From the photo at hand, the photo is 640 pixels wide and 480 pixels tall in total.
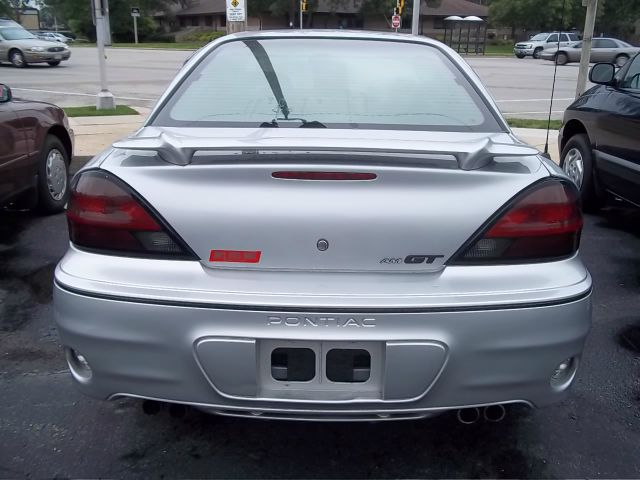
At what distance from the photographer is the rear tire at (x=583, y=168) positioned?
596cm

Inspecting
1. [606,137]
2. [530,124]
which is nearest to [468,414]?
[606,137]

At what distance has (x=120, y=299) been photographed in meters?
2.09

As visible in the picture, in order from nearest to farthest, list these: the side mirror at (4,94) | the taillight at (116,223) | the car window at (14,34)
→ the taillight at (116,223) → the side mirror at (4,94) → the car window at (14,34)

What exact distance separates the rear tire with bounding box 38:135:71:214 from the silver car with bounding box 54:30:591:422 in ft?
12.5

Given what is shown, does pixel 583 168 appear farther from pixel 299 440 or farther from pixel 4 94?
pixel 4 94

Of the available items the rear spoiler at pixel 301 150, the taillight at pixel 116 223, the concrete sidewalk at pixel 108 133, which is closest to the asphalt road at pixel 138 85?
the concrete sidewalk at pixel 108 133

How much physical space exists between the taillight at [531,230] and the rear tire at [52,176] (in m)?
4.60

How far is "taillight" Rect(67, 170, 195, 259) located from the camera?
215 centimetres

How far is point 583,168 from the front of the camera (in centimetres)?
603

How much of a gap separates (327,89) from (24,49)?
2538 cm

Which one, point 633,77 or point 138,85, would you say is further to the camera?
point 138,85

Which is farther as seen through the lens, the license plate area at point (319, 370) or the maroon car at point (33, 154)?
the maroon car at point (33, 154)

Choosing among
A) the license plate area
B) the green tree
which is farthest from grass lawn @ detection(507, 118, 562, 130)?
the green tree

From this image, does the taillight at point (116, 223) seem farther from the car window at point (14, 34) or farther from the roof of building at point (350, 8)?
the roof of building at point (350, 8)
